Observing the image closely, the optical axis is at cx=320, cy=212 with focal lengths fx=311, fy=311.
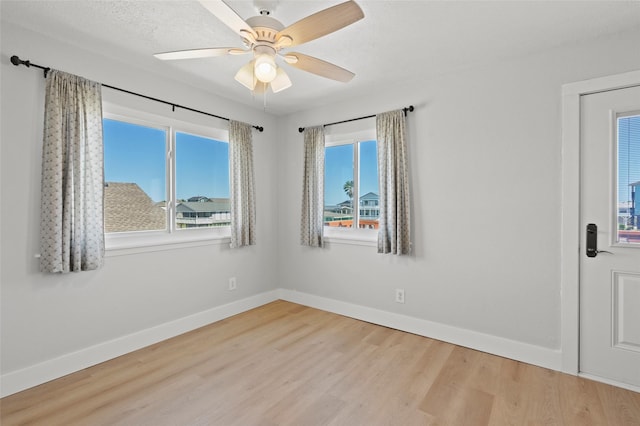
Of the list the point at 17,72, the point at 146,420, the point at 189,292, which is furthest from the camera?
the point at 189,292

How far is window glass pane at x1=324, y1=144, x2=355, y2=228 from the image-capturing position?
147 inches

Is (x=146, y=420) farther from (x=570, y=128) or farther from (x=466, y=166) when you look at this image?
(x=570, y=128)

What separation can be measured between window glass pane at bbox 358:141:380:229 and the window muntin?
1.94 m

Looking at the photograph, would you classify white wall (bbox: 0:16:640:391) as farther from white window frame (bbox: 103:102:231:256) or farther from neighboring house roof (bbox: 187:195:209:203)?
neighboring house roof (bbox: 187:195:209:203)

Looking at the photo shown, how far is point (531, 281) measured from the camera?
8.32ft

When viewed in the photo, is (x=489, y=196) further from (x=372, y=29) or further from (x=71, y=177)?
(x=71, y=177)

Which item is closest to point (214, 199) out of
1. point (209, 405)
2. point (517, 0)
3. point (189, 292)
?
point (189, 292)

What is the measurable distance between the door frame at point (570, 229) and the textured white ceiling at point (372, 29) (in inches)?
18.9

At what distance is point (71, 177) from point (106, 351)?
143 cm

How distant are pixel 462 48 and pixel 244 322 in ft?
10.8

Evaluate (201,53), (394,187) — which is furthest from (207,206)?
(394,187)

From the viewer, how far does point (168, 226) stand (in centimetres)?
313

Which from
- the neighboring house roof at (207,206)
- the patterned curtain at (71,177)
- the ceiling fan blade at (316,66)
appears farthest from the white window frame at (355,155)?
the patterned curtain at (71,177)

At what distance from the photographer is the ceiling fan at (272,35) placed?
146 cm
